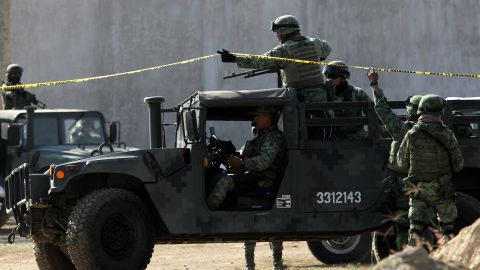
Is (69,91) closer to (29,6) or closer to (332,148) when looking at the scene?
(29,6)

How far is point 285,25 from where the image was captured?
11328mm

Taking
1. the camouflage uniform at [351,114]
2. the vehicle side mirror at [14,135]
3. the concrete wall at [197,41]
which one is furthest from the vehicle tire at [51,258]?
the concrete wall at [197,41]

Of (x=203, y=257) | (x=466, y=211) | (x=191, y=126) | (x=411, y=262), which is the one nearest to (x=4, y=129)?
(x=203, y=257)

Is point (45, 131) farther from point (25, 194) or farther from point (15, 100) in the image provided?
point (25, 194)

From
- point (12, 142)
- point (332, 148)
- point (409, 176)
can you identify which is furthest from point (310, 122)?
point (12, 142)

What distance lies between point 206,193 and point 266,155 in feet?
1.97

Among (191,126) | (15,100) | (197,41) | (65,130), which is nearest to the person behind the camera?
(191,126)

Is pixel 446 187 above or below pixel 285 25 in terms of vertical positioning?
below

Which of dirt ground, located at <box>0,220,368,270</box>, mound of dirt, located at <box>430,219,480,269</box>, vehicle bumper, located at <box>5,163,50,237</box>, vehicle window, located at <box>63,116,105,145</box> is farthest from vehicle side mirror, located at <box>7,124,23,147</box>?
mound of dirt, located at <box>430,219,480,269</box>

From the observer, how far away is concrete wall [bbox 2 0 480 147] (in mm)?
29094

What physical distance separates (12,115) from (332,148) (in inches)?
361

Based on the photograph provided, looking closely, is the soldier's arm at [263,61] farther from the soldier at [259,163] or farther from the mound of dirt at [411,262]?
the mound of dirt at [411,262]

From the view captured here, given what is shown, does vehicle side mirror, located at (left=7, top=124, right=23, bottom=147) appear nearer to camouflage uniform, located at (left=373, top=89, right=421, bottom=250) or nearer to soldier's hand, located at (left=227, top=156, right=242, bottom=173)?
soldier's hand, located at (left=227, top=156, right=242, bottom=173)

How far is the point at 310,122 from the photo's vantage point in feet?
35.2
